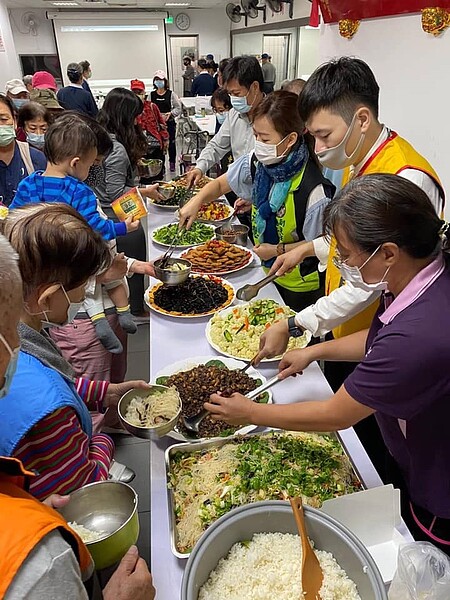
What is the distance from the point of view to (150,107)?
21.0 feet

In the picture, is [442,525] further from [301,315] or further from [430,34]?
[430,34]

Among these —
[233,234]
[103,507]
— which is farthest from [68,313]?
[233,234]

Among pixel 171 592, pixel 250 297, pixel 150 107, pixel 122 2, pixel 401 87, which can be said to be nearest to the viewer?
pixel 171 592

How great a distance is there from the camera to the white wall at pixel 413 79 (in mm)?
2455

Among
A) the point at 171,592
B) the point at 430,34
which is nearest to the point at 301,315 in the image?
the point at 171,592

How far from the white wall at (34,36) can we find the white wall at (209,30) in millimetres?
3757

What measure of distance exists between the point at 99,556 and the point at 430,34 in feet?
9.59

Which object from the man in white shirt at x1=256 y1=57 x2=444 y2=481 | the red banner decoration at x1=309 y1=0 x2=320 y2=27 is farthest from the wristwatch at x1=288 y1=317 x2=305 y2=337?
the red banner decoration at x1=309 y1=0 x2=320 y2=27

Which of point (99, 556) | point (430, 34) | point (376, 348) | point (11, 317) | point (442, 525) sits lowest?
point (442, 525)

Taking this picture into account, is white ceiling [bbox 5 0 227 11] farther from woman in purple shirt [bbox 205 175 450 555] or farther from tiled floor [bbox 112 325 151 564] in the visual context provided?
woman in purple shirt [bbox 205 175 450 555]

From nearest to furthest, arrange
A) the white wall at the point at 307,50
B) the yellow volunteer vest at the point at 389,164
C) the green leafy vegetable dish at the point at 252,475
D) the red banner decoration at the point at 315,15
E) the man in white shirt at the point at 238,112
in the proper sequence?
the green leafy vegetable dish at the point at 252,475 < the yellow volunteer vest at the point at 389,164 < the man in white shirt at the point at 238,112 < the red banner decoration at the point at 315,15 < the white wall at the point at 307,50

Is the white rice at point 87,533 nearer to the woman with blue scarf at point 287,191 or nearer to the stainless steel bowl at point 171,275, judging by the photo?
the stainless steel bowl at point 171,275

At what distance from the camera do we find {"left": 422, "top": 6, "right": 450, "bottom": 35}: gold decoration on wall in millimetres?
2350

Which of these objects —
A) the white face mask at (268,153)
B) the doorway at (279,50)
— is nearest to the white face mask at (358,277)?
the white face mask at (268,153)
